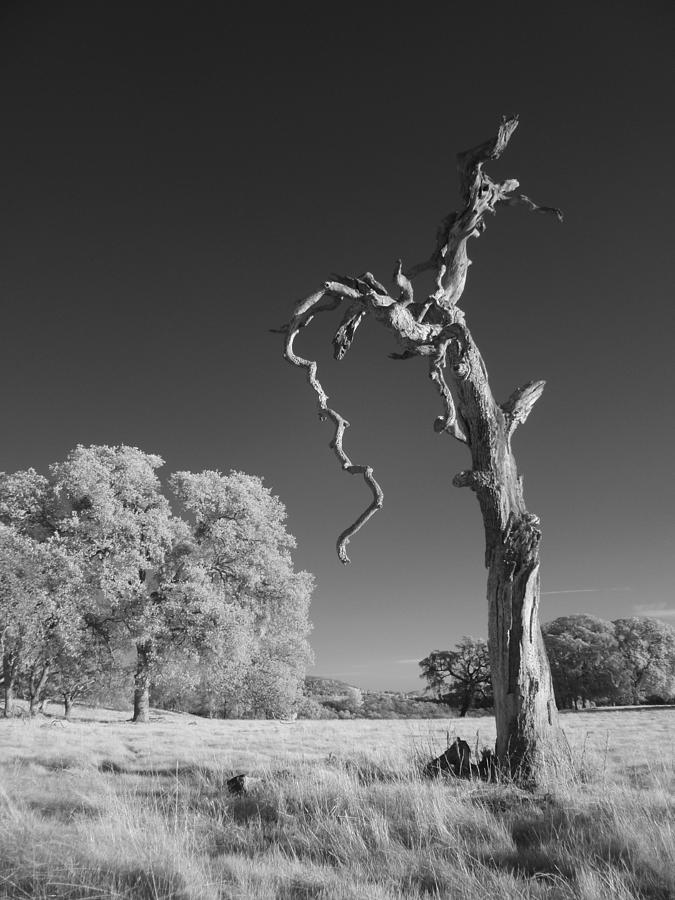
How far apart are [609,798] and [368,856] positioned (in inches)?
97.6

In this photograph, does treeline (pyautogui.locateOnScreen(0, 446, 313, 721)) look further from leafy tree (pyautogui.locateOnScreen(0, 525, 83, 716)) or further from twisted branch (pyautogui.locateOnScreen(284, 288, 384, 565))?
twisted branch (pyautogui.locateOnScreen(284, 288, 384, 565))

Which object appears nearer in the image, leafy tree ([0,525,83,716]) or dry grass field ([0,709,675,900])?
dry grass field ([0,709,675,900])

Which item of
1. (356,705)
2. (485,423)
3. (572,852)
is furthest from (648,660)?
(572,852)

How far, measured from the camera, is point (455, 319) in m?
7.95

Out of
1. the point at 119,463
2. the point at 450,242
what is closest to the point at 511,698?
the point at 450,242

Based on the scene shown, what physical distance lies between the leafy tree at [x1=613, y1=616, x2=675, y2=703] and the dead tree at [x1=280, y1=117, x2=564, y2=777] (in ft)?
178

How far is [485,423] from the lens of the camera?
7.75 meters

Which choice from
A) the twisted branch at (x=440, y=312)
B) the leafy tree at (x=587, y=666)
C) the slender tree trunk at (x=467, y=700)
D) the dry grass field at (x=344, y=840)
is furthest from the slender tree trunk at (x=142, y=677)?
the leafy tree at (x=587, y=666)

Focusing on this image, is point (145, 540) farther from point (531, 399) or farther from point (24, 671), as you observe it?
point (531, 399)

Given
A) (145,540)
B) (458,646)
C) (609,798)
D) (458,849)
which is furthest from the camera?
(458,646)

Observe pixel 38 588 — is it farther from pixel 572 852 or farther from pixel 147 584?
pixel 572 852

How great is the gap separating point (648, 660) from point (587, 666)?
5.95 m

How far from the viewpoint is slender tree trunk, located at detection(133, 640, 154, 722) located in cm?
2288

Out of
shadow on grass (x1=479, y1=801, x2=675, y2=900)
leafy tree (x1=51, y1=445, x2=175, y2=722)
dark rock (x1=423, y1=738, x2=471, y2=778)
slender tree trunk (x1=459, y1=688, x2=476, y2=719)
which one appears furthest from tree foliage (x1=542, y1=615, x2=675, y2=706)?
shadow on grass (x1=479, y1=801, x2=675, y2=900)
